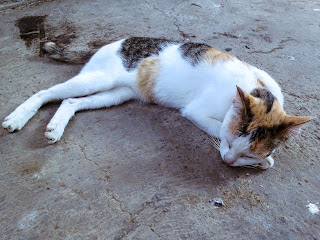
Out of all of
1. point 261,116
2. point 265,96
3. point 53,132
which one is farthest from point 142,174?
point 265,96

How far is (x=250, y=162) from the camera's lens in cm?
234

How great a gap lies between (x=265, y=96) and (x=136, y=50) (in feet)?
5.03

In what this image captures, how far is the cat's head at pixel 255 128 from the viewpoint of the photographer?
7.06 feet

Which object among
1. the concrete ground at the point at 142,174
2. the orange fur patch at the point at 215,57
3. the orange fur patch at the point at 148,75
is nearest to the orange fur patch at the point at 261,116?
the concrete ground at the point at 142,174

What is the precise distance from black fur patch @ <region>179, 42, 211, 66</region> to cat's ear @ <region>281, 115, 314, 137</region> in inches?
48.0

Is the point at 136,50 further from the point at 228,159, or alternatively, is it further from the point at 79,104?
the point at 228,159

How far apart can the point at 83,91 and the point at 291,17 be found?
4.08 m

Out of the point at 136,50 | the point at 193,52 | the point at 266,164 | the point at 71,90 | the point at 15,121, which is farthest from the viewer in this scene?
the point at 136,50

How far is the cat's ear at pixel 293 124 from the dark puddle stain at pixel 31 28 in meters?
3.44

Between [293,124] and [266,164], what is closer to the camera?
[293,124]

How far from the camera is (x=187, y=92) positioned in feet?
10.0

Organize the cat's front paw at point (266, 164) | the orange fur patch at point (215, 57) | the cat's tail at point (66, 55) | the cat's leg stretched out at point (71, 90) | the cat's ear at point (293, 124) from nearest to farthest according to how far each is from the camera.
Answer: the cat's ear at point (293, 124) < the cat's front paw at point (266, 164) < the cat's leg stretched out at point (71, 90) < the orange fur patch at point (215, 57) < the cat's tail at point (66, 55)

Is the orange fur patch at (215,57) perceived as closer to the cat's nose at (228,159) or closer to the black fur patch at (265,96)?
the black fur patch at (265,96)

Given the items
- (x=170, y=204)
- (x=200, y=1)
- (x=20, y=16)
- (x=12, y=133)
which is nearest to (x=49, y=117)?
(x=12, y=133)
